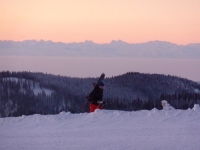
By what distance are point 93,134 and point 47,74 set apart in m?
69.5

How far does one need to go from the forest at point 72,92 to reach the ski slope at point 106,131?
133ft

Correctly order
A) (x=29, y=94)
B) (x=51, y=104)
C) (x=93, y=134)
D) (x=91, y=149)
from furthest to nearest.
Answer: (x=29, y=94) < (x=51, y=104) < (x=93, y=134) < (x=91, y=149)

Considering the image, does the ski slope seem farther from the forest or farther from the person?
the forest

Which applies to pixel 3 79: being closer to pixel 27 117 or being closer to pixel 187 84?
→ pixel 187 84

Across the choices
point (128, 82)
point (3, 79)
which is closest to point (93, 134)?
point (3, 79)

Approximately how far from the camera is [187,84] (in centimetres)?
7200

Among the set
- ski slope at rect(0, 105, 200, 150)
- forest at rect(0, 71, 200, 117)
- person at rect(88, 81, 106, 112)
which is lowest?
forest at rect(0, 71, 200, 117)

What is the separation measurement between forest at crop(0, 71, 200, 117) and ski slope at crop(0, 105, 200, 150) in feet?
133

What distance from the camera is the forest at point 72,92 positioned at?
182 feet

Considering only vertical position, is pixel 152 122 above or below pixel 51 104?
above

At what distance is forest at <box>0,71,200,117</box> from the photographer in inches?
2181

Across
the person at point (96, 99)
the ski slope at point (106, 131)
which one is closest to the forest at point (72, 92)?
the person at point (96, 99)

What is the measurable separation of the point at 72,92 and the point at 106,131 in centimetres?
5803

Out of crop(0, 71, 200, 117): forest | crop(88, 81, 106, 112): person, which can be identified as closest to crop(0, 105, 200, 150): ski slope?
crop(88, 81, 106, 112): person
